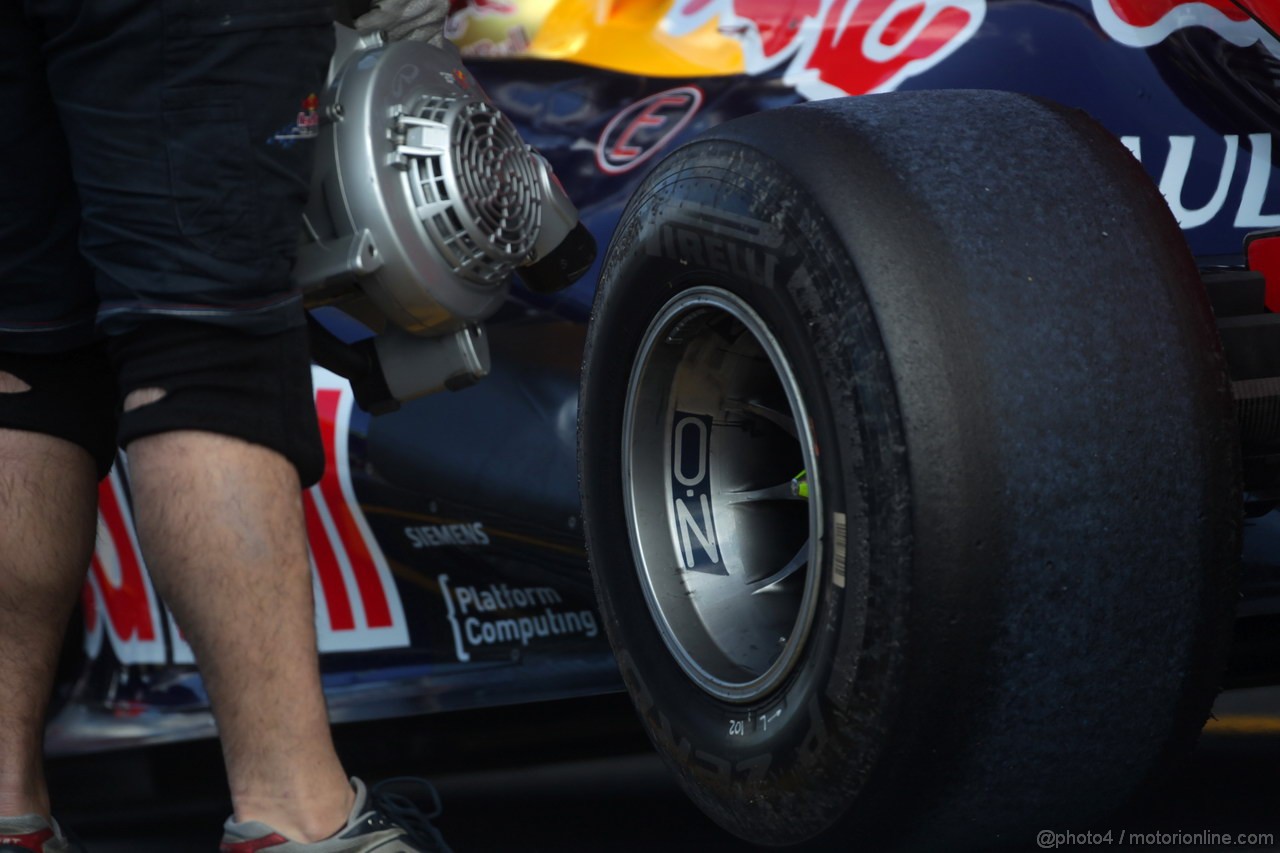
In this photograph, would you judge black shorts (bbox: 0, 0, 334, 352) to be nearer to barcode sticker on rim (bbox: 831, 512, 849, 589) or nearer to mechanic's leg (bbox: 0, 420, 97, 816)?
mechanic's leg (bbox: 0, 420, 97, 816)

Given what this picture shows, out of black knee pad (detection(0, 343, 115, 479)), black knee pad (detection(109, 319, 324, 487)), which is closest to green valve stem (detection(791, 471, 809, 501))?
black knee pad (detection(109, 319, 324, 487))

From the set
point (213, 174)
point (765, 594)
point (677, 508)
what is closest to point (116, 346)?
point (213, 174)

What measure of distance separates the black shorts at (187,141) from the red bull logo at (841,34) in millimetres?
578

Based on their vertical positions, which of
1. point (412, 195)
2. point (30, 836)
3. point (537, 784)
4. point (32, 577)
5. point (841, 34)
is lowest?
point (537, 784)

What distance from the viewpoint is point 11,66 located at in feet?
4.90

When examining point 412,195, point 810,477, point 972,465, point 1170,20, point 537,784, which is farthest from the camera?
point 537,784

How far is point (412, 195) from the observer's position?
155cm

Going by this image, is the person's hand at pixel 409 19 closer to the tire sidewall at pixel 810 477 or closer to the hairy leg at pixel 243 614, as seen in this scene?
the tire sidewall at pixel 810 477

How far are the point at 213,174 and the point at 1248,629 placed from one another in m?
1.24

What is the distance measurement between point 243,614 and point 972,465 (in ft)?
2.14

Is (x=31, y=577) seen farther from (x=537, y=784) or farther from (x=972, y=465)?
(x=972, y=465)

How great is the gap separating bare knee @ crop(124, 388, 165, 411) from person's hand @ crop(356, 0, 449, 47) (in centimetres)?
47

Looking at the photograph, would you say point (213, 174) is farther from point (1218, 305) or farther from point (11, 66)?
point (1218, 305)

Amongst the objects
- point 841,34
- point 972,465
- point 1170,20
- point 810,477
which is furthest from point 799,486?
point 1170,20
